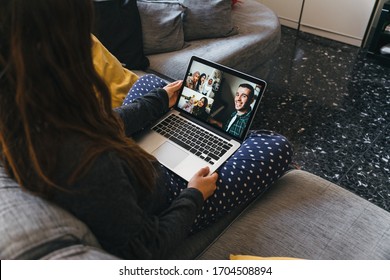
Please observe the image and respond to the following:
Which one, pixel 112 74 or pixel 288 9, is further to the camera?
pixel 288 9

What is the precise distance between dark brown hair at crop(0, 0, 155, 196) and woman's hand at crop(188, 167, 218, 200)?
34 cm

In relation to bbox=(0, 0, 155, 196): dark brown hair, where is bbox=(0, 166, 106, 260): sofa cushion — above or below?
below

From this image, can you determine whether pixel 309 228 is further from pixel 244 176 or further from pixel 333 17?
pixel 333 17

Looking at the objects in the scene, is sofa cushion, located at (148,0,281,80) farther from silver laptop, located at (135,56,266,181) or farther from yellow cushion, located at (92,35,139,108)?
silver laptop, located at (135,56,266,181)

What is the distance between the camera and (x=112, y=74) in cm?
152

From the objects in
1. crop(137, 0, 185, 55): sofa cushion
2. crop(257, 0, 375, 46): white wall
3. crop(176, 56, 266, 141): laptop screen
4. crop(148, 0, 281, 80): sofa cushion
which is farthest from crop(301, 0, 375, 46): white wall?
crop(176, 56, 266, 141): laptop screen

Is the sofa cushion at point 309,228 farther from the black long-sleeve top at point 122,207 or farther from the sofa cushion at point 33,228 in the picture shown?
the sofa cushion at point 33,228

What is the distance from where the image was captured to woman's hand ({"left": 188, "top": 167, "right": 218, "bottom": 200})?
0.97 metres

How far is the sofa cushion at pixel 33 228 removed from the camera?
1.78ft

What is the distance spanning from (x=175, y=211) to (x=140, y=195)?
113mm

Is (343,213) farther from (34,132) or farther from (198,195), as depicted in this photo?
(34,132)

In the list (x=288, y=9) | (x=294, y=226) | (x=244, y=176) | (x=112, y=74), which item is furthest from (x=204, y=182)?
(x=288, y=9)

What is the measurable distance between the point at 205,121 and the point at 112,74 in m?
0.55

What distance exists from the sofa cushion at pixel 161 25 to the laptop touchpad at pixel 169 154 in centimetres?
97
